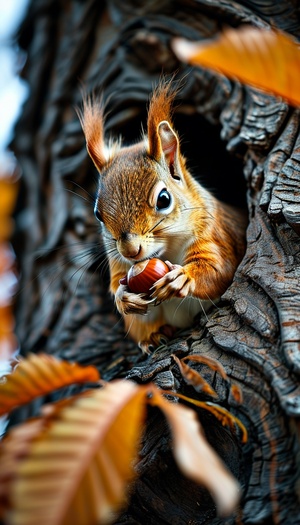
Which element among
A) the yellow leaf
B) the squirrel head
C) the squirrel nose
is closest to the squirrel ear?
the squirrel head

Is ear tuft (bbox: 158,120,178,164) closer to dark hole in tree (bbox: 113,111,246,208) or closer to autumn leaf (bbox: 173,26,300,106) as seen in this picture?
dark hole in tree (bbox: 113,111,246,208)

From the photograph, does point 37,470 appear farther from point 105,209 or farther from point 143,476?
point 105,209

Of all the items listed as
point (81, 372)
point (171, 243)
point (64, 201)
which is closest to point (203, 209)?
point (171, 243)

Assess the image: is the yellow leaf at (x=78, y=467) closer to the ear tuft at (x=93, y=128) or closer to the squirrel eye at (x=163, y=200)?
the squirrel eye at (x=163, y=200)

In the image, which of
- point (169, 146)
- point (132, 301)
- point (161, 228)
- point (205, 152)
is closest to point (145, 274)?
point (132, 301)

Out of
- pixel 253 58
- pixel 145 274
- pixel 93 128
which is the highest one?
pixel 253 58

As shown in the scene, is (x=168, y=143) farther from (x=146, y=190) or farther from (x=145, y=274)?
(x=145, y=274)
